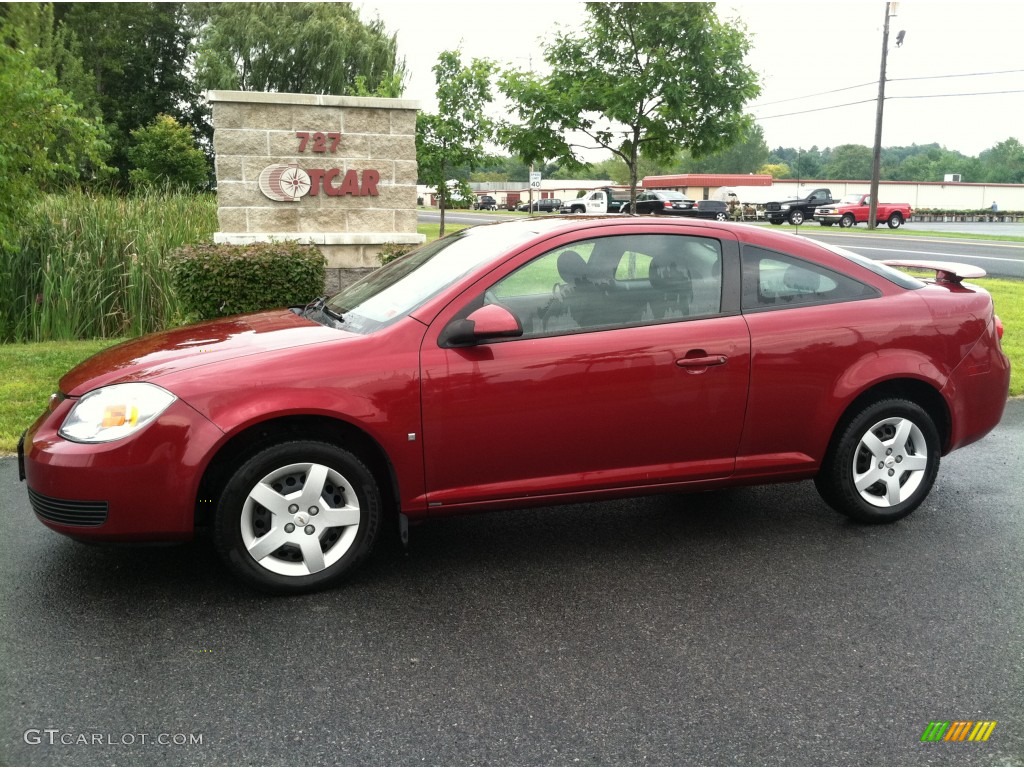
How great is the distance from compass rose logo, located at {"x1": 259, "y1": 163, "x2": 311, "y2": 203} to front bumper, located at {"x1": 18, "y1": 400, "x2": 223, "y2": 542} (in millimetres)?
7668

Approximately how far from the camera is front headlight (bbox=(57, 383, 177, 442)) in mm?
3613

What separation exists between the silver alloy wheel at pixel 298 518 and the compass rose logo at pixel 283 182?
306 inches

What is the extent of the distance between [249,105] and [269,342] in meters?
7.54

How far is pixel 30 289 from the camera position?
417 inches

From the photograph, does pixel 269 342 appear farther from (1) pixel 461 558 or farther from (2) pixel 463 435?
(1) pixel 461 558

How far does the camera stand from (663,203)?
41.8 meters

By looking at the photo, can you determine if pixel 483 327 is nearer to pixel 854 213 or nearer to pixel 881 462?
pixel 881 462

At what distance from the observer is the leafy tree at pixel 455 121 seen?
20562mm

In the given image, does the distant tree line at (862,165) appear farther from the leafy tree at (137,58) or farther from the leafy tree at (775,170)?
the leafy tree at (137,58)

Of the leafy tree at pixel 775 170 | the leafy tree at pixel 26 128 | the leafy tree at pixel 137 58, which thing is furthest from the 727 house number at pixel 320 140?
the leafy tree at pixel 775 170

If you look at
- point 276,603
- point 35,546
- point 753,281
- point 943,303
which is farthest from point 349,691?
point 943,303

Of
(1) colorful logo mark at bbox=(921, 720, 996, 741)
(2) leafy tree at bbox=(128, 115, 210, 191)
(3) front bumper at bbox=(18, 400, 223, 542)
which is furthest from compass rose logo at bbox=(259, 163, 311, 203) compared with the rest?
(2) leafy tree at bbox=(128, 115, 210, 191)

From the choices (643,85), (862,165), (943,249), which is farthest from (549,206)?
(862,165)

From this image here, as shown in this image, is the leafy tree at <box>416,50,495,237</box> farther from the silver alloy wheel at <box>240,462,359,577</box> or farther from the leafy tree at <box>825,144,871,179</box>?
the leafy tree at <box>825,144,871,179</box>
